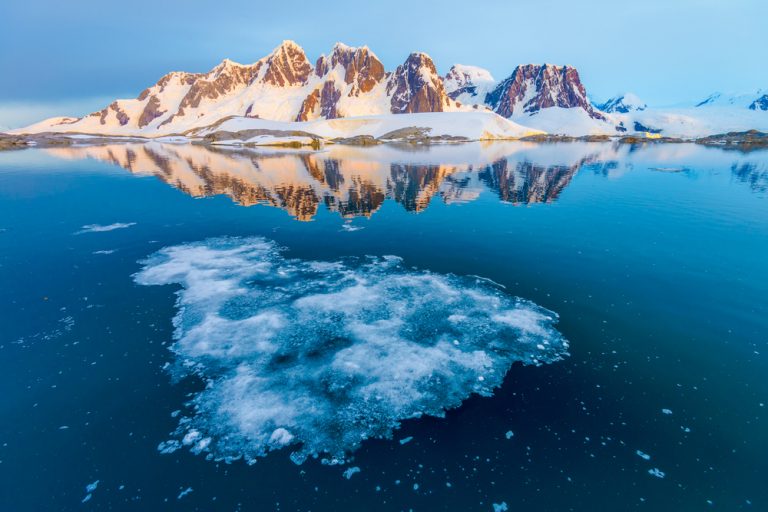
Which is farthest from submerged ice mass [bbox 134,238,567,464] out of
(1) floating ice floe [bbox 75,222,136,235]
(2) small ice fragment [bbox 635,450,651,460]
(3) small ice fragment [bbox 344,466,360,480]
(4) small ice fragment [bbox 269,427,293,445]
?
(1) floating ice floe [bbox 75,222,136,235]

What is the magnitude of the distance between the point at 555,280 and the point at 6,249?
3531 centimetres

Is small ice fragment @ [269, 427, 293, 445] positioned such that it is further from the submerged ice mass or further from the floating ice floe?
the floating ice floe

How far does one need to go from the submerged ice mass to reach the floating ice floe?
42.7ft

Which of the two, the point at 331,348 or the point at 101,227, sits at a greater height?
the point at 101,227

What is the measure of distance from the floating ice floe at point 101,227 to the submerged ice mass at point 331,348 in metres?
13.0

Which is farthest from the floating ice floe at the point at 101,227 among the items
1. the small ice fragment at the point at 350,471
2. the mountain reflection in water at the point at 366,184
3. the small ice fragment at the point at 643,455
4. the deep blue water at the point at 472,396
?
the small ice fragment at the point at 643,455

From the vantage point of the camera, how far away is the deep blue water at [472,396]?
26.6 feet

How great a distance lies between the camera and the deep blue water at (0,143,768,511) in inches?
319

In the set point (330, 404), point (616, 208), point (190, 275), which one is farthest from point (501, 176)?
point (330, 404)

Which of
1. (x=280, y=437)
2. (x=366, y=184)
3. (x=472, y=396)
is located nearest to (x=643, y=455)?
(x=472, y=396)

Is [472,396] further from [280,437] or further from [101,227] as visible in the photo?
[101,227]

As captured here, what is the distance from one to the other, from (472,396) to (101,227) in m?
33.2

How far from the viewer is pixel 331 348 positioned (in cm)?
1290

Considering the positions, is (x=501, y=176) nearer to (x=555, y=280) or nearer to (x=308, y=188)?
(x=308, y=188)
